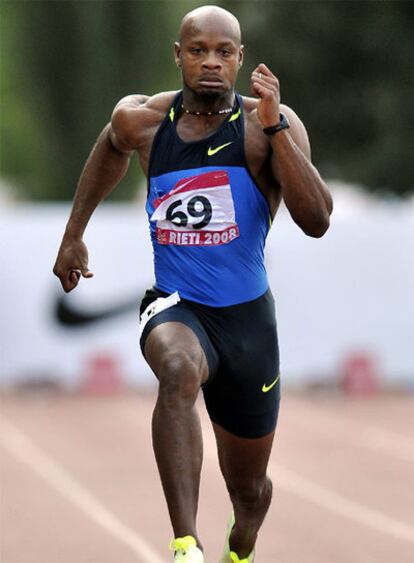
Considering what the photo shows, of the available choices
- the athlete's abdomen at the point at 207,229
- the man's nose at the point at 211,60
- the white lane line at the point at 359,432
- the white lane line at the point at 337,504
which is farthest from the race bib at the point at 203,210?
the white lane line at the point at 359,432

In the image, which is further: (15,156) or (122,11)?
(15,156)

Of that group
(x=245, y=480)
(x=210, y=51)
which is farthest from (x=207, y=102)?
(x=245, y=480)

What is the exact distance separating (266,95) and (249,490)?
165 centimetres

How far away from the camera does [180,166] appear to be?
217 inches

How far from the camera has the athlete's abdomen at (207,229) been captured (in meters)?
5.49

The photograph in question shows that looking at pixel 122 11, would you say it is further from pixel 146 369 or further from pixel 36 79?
pixel 146 369

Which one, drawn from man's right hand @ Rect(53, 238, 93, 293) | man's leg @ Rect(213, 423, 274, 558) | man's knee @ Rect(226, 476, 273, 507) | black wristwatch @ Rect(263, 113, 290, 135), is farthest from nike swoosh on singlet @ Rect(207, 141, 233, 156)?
man's knee @ Rect(226, 476, 273, 507)

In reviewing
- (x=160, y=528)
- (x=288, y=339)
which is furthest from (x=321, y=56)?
(x=160, y=528)

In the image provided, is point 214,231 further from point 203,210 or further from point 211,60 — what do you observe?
point 211,60

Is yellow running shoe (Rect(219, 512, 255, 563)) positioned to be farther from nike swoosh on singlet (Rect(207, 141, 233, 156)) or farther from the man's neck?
the man's neck

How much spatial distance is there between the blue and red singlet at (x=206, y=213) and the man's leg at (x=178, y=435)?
42 centimetres

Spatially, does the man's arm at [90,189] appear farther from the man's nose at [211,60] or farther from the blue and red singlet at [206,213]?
the man's nose at [211,60]

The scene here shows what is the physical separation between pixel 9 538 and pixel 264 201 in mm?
3060

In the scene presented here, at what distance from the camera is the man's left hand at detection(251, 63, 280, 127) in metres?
5.20
